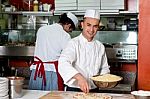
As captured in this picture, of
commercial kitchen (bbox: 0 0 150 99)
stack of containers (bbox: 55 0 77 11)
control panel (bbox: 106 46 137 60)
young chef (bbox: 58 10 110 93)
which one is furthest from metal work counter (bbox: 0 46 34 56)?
young chef (bbox: 58 10 110 93)

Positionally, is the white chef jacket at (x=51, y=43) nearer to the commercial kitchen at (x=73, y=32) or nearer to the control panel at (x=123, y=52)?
the commercial kitchen at (x=73, y=32)

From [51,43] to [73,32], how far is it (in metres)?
1.63

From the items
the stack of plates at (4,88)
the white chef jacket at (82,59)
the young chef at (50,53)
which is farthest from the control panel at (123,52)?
the stack of plates at (4,88)

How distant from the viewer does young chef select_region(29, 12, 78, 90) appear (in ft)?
11.1

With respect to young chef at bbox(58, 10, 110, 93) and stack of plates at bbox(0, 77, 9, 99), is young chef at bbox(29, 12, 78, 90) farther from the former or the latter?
stack of plates at bbox(0, 77, 9, 99)

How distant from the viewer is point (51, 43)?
339cm

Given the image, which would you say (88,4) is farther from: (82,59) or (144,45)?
(82,59)

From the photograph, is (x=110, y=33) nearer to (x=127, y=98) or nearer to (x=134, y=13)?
(x=134, y=13)

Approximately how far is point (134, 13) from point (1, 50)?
231cm

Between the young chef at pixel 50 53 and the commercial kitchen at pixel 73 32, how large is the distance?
51 cm

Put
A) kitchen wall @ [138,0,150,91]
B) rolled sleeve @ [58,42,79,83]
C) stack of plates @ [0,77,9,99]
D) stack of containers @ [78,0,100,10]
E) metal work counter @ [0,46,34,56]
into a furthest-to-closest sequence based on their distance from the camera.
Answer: stack of containers @ [78,0,100,10]
metal work counter @ [0,46,34,56]
kitchen wall @ [138,0,150,91]
rolled sleeve @ [58,42,79,83]
stack of plates @ [0,77,9,99]

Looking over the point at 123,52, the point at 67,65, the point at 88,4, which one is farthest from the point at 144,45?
the point at 88,4

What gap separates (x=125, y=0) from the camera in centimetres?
518

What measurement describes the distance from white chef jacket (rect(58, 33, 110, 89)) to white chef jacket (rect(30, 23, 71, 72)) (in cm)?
66
